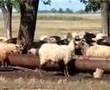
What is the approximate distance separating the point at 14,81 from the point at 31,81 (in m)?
0.61

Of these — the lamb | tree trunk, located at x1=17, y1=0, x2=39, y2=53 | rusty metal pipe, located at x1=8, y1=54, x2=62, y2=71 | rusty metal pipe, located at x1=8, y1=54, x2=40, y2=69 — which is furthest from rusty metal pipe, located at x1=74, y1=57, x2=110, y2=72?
tree trunk, located at x1=17, y1=0, x2=39, y2=53

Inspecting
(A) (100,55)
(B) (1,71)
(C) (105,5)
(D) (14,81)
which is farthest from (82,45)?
(C) (105,5)

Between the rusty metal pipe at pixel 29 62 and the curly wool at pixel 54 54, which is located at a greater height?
the curly wool at pixel 54 54

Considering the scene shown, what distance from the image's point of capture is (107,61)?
19.2 m

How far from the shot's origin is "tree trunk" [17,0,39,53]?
2491cm

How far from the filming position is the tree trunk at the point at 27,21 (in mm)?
24906

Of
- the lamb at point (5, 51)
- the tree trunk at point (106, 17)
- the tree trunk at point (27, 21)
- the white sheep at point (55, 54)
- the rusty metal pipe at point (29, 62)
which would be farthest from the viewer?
the tree trunk at point (106, 17)

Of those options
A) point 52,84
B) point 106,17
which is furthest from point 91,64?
point 106,17

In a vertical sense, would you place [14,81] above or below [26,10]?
below

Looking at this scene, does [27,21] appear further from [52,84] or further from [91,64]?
[52,84]

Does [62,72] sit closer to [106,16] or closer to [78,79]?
[78,79]

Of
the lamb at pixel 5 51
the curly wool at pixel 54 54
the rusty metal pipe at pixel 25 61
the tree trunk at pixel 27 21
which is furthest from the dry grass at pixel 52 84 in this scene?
the tree trunk at pixel 27 21

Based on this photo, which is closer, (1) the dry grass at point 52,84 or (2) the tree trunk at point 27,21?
(1) the dry grass at point 52,84

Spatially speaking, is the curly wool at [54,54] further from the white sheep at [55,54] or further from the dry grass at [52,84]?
the dry grass at [52,84]
